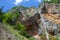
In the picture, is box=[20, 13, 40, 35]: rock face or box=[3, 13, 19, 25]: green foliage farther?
box=[20, 13, 40, 35]: rock face

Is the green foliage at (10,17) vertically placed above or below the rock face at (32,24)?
above

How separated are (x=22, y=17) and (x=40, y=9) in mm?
2386

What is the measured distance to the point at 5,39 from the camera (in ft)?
28.0

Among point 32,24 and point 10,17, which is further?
point 32,24

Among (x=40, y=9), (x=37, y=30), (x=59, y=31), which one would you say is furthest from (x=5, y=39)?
(x=40, y=9)

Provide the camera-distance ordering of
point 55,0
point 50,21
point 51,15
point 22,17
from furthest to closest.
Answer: point 55,0
point 22,17
point 51,15
point 50,21

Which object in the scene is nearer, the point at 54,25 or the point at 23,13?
the point at 54,25

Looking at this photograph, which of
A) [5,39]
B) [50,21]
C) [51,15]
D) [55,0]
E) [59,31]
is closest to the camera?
[5,39]

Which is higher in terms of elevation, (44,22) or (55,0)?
(55,0)

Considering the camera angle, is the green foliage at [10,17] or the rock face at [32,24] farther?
the rock face at [32,24]

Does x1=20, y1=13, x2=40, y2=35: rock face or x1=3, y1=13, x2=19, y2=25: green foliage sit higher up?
x1=3, y1=13, x2=19, y2=25: green foliage

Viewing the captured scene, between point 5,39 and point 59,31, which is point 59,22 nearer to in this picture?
point 59,31

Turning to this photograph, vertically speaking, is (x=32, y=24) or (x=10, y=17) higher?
(x=10, y=17)

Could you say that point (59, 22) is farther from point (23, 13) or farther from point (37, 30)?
point (23, 13)
